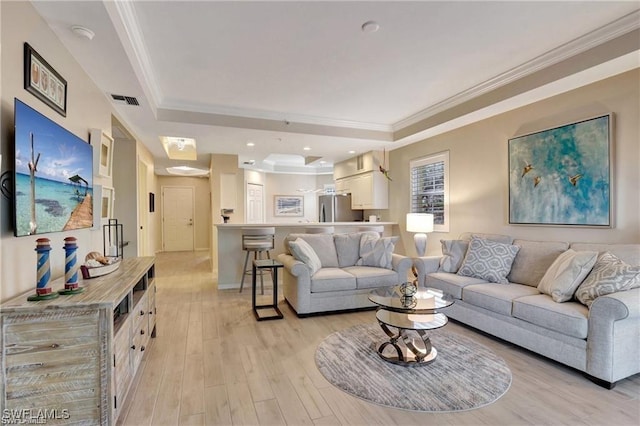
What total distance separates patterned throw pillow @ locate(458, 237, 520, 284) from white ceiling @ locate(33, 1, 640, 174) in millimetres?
1650

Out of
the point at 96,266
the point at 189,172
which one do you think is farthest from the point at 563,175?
the point at 189,172

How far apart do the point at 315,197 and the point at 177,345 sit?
25.1ft

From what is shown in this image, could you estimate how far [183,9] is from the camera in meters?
2.26

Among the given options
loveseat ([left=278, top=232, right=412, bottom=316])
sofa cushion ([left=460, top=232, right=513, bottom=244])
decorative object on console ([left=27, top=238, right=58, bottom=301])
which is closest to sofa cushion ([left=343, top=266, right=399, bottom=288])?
loveseat ([left=278, top=232, right=412, bottom=316])

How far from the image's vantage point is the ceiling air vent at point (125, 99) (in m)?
3.27

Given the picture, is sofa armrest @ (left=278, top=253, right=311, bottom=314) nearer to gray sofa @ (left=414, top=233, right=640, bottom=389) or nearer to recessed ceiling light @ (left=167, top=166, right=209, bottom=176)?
gray sofa @ (left=414, top=233, right=640, bottom=389)

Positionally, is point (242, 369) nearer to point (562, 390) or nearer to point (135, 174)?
point (562, 390)

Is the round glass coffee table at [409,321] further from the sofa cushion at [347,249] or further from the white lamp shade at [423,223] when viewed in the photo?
the white lamp shade at [423,223]

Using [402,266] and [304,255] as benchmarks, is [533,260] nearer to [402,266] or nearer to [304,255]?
[402,266]

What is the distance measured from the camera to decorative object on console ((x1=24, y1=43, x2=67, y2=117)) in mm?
1788

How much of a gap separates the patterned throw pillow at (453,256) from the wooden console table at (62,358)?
3437mm

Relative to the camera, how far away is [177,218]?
9.99 meters

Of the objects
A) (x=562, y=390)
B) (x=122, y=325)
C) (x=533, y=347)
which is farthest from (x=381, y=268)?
(x=122, y=325)

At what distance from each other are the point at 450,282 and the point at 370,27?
269cm
